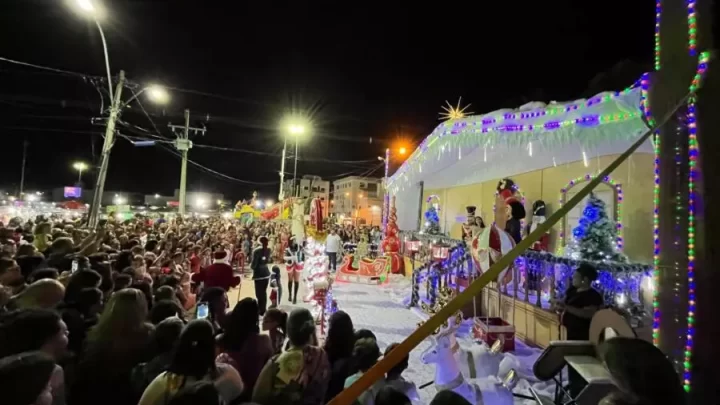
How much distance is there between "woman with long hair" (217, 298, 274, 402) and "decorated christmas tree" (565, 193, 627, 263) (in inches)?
245

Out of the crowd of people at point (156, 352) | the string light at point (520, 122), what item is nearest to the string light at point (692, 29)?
the string light at point (520, 122)

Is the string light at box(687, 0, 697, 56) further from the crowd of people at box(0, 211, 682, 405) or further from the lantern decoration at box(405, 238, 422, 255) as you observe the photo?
the lantern decoration at box(405, 238, 422, 255)

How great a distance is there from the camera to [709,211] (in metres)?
2.40

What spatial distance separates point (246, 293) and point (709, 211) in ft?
33.7

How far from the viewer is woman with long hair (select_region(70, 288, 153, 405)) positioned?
2.48 meters

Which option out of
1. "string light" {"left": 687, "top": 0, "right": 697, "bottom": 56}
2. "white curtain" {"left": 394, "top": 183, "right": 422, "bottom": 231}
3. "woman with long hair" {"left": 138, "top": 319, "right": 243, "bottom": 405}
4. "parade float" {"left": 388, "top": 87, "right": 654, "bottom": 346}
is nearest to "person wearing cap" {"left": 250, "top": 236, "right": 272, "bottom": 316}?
"parade float" {"left": 388, "top": 87, "right": 654, "bottom": 346}

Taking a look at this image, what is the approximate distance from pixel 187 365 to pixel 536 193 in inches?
477

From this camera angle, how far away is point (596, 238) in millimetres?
6875

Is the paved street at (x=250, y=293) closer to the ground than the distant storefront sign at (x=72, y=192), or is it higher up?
closer to the ground

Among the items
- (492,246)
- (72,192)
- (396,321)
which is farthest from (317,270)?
(72,192)

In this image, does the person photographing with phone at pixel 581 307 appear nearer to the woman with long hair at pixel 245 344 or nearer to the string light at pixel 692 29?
the string light at pixel 692 29

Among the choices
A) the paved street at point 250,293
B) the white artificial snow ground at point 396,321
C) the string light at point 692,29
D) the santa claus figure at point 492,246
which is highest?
the string light at point 692,29

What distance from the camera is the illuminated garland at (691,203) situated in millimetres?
2428

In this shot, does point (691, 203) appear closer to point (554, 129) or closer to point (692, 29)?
point (692, 29)
